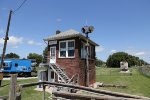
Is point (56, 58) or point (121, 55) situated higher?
point (121, 55)

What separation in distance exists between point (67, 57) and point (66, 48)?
98 centimetres

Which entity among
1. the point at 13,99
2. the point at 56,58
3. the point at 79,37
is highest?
the point at 79,37

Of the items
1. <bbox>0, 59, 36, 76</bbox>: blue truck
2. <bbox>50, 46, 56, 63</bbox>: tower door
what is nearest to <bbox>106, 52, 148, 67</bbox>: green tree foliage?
<bbox>0, 59, 36, 76</bbox>: blue truck

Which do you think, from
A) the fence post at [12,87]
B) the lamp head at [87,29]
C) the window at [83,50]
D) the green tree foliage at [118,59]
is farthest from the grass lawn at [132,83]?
the green tree foliage at [118,59]

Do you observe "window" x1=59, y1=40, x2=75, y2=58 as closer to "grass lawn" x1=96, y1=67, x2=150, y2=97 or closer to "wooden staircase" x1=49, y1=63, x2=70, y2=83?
"wooden staircase" x1=49, y1=63, x2=70, y2=83

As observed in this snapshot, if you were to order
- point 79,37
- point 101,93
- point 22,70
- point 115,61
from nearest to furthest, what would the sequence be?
point 101,93 < point 79,37 < point 22,70 < point 115,61

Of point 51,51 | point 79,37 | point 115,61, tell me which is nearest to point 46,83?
point 79,37

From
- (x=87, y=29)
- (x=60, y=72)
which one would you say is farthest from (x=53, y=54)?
(x=87, y=29)

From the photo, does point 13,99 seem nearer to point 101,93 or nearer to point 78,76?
point 101,93

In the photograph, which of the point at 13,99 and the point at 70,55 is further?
the point at 70,55

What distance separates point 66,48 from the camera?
24.1 m

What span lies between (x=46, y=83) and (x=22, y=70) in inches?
1525

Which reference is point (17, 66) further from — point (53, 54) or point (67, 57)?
point (67, 57)

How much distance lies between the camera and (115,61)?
146500 mm
